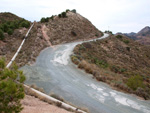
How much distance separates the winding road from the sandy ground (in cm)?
178

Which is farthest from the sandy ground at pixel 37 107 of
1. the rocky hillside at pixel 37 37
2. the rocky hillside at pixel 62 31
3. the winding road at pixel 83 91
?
the rocky hillside at pixel 62 31

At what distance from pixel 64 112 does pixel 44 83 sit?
450 cm

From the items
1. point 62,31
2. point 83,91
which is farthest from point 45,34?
point 83,91

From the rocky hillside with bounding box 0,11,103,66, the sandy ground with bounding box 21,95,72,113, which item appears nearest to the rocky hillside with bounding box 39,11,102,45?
the rocky hillside with bounding box 0,11,103,66

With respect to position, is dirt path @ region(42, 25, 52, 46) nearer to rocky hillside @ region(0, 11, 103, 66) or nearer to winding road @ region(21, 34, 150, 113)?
rocky hillside @ region(0, 11, 103, 66)

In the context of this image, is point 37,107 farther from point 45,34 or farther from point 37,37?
point 45,34

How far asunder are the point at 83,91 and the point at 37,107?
166 inches

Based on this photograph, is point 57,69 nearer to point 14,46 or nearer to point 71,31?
point 14,46

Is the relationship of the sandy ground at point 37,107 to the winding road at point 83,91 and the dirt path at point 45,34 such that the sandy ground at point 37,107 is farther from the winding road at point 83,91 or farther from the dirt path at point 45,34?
the dirt path at point 45,34

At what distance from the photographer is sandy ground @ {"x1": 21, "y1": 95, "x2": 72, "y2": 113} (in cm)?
614

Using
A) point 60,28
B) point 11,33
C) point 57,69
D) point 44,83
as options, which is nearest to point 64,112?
point 44,83

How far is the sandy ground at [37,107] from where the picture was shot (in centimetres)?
614

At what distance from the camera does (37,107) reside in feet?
21.4

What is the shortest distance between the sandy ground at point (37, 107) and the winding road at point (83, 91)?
69.9 inches
